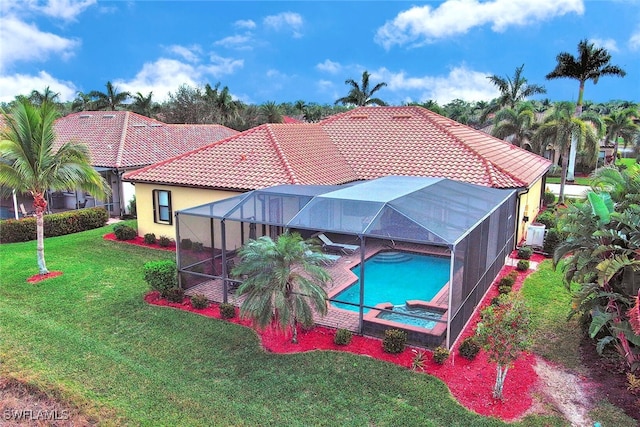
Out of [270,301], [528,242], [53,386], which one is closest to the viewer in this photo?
[53,386]

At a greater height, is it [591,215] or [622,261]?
[591,215]

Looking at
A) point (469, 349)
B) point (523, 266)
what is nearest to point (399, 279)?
point (523, 266)

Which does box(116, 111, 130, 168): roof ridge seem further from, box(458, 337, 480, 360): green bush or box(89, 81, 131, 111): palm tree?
box(89, 81, 131, 111): palm tree

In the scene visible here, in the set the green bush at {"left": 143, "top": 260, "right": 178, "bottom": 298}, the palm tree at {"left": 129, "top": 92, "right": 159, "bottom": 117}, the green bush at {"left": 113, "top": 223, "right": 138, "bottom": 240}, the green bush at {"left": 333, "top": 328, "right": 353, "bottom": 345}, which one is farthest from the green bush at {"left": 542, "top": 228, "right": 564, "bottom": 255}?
the palm tree at {"left": 129, "top": 92, "right": 159, "bottom": 117}

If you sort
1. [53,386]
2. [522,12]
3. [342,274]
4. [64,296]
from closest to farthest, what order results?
[53,386]
[64,296]
[342,274]
[522,12]

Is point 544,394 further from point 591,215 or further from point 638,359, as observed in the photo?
point 591,215

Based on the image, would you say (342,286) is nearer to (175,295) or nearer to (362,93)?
(175,295)

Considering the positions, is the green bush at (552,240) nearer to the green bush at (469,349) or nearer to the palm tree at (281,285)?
the green bush at (469,349)

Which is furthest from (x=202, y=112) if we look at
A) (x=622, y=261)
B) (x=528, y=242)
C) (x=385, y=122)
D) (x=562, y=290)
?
(x=622, y=261)
